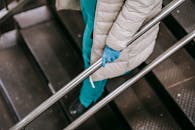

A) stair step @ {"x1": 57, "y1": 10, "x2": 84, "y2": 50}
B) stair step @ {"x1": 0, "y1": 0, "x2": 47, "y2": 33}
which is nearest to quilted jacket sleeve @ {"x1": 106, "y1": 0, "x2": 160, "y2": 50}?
stair step @ {"x1": 57, "y1": 10, "x2": 84, "y2": 50}

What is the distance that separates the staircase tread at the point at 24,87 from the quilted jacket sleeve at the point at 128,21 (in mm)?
1090

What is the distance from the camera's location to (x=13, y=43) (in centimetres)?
321

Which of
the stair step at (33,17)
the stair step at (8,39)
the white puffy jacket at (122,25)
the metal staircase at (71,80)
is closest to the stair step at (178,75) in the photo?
the metal staircase at (71,80)

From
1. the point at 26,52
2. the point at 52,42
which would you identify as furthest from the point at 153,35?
the point at 26,52

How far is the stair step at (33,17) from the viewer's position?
10.4 ft

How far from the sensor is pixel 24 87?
294cm

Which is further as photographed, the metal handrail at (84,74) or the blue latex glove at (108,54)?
the blue latex glove at (108,54)

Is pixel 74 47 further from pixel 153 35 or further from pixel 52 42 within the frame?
pixel 153 35

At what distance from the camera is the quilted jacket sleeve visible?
1661 millimetres

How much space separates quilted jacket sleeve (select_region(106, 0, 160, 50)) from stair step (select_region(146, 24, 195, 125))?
0.70 metres

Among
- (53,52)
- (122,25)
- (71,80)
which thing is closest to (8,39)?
(53,52)

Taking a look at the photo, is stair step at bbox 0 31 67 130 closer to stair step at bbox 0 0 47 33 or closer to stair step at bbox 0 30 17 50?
stair step at bbox 0 30 17 50

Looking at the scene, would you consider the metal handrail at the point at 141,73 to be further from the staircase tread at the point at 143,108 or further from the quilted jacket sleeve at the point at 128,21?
the staircase tread at the point at 143,108

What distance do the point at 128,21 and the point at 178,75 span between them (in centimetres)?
89
